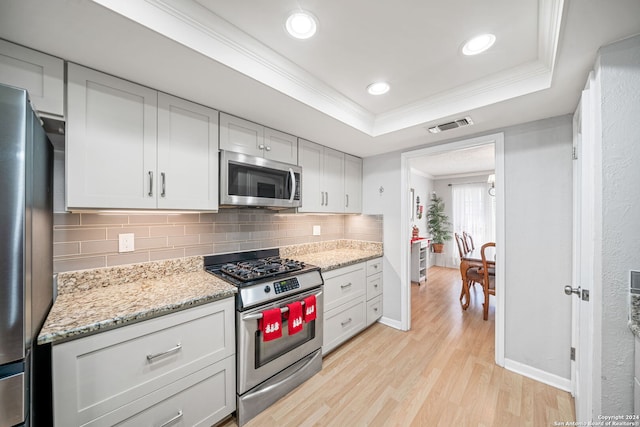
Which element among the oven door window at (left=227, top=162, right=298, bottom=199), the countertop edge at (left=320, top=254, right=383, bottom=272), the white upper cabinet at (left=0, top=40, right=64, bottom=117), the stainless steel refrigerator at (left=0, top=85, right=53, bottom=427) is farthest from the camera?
the countertop edge at (left=320, top=254, right=383, bottom=272)

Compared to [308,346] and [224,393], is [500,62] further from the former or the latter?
[224,393]

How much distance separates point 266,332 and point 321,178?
1.59 metres

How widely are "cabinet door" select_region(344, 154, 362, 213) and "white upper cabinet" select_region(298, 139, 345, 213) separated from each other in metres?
0.08

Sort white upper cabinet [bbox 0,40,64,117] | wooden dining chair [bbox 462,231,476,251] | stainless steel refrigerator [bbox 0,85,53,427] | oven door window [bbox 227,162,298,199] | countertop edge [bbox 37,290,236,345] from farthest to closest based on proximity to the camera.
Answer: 1. wooden dining chair [bbox 462,231,476,251]
2. oven door window [bbox 227,162,298,199]
3. white upper cabinet [bbox 0,40,64,117]
4. countertop edge [bbox 37,290,236,345]
5. stainless steel refrigerator [bbox 0,85,53,427]

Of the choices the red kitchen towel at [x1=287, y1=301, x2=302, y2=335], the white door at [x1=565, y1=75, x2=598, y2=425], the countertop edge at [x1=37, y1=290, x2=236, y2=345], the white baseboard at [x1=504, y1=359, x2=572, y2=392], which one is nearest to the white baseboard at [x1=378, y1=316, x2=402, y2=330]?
the white baseboard at [x1=504, y1=359, x2=572, y2=392]

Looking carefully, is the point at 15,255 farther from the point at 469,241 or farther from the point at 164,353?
the point at 469,241

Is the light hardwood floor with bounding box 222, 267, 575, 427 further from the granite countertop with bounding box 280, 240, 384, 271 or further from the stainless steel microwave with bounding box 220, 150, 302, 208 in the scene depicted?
the stainless steel microwave with bounding box 220, 150, 302, 208

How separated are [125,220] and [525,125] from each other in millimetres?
3181

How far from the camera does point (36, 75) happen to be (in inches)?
45.8

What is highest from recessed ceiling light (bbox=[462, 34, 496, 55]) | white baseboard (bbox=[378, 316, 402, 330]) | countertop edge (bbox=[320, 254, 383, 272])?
recessed ceiling light (bbox=[462, 34, 496, 55])

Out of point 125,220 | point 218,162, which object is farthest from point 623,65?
point 125,220

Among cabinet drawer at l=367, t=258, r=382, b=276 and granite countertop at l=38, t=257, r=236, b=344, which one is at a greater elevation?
granite countertop at l=38, t=257, r=236, b=344

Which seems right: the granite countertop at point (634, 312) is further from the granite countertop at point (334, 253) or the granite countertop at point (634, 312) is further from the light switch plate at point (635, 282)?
the granite countertop at point (334, 253)

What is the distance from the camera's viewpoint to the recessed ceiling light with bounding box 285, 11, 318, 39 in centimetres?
121
